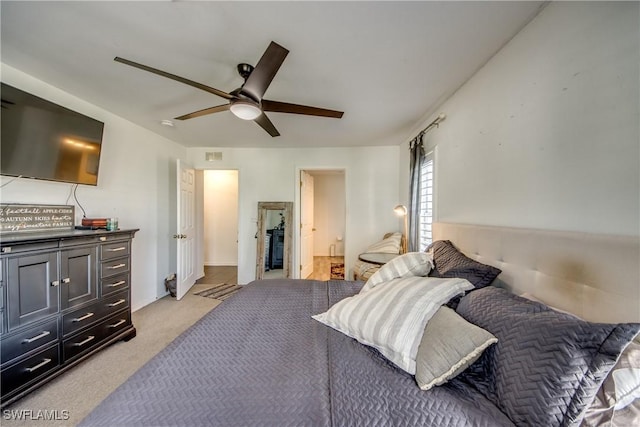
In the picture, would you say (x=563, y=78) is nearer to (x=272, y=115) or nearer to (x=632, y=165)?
(x=632, y=165)

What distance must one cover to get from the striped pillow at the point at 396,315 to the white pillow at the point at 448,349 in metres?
0.04

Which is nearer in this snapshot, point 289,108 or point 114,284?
point 289,108

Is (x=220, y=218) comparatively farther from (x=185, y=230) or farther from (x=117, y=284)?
(x=117, y=284)

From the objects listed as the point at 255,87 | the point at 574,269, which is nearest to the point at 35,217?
the point at 255,87

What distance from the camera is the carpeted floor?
11.9 feet

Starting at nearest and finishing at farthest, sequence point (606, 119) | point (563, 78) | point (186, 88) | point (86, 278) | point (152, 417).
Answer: point (152, 417), point (606, 119), point (563, 78), point (86, 278), point (186, 88)

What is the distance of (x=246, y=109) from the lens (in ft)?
5.70

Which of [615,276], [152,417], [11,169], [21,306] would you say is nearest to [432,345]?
[615,276]

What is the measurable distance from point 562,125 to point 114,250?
346 cm

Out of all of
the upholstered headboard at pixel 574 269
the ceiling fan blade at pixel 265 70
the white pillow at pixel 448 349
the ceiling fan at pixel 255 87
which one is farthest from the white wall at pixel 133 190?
the upholstered headboard at pixel 574 269

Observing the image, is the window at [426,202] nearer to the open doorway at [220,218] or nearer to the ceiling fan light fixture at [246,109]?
the ceiling fan light fixture at [246,109]

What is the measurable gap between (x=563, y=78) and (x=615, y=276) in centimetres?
97

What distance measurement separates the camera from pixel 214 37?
152 centimetres

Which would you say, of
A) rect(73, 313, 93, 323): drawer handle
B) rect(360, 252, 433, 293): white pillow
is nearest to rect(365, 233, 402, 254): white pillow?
rect(360, 252, 433, 293): white pillow
